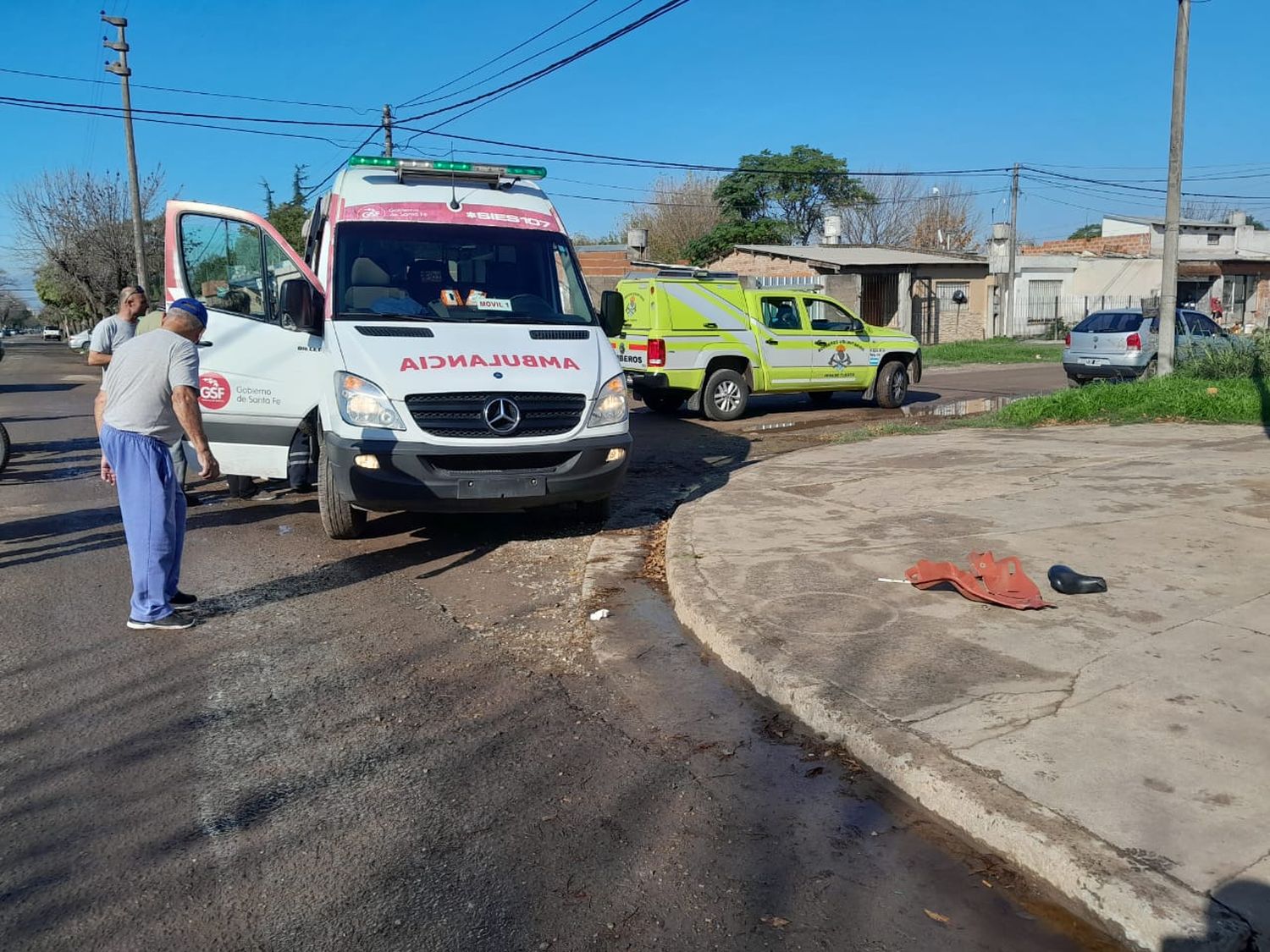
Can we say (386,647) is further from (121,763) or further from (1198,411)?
(1198,411)

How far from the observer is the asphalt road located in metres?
2.97

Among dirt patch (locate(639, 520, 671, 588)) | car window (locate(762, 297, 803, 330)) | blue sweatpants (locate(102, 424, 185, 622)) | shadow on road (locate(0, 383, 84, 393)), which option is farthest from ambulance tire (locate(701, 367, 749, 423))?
shadow on road (locate(0, 383, 84, 393))

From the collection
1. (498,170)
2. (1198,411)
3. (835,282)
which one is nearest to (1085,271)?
(835,282)

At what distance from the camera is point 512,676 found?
4930mm

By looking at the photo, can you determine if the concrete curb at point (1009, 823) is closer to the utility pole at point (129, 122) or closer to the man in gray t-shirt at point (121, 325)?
the man in gray t-shirt at point (121, 325)

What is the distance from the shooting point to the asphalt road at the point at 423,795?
9.75 feet

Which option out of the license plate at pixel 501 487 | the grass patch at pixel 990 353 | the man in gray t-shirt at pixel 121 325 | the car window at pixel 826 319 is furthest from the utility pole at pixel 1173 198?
the man in gray t-shirt at pixel 121 325

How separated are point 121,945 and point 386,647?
8.37ft

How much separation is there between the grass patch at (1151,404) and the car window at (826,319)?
2.92 metres

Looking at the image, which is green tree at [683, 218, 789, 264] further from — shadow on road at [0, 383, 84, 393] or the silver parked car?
shadow on road at [0, 383, 84, 393]

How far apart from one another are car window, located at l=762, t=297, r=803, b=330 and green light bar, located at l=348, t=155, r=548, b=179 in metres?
7.75

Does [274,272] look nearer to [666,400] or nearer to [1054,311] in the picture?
[666,400]

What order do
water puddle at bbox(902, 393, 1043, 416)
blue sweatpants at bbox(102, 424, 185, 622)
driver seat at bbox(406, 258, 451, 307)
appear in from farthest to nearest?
water puddle at bbox(902, 393, 1043, 416)
driver seat at bbox(406, 258, 451, 307)
blue sweatpants at bbox(102, 424, 185, 622)

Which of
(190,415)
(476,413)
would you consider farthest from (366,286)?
(190,415)
